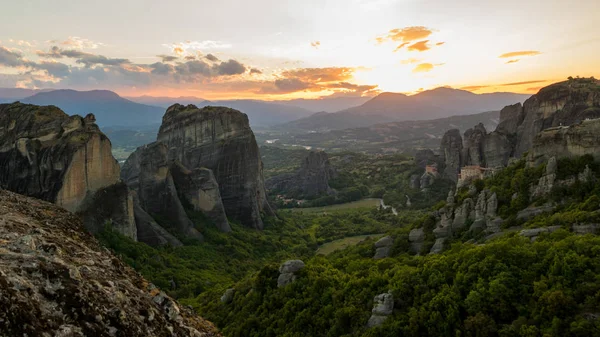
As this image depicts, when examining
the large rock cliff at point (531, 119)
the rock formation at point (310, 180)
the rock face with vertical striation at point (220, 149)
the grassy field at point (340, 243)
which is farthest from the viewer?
the rock formation at point (310, 180)

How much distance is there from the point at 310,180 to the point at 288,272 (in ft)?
242

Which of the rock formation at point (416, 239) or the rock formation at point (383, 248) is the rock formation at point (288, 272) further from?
the rock formation at point (416, 239)

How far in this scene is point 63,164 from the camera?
102 ft

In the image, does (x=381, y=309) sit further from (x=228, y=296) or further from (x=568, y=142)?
(x=568, y=142)

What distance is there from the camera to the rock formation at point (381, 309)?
56.8 feet

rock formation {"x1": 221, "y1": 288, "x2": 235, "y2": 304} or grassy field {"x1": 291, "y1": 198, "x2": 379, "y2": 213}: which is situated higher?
rock formation {"x1": 221, "y1": 288, "x2": 235, "y2": 304}

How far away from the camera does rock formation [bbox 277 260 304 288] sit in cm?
2369

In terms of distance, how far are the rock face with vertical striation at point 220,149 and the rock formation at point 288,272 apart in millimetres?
32467

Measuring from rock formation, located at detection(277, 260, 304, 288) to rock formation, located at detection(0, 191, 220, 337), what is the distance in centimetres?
1299

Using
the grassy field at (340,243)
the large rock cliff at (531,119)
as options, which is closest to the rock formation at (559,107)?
the large rock cliff at (531,119)

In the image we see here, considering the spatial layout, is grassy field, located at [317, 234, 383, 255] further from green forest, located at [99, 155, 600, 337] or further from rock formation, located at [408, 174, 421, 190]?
rock formation, located at [408, 174, 421, 190]

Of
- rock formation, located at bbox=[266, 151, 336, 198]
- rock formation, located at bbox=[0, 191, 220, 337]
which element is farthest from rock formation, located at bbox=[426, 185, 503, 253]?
rock formation, located at bbox=[266, 151, 336, 198]

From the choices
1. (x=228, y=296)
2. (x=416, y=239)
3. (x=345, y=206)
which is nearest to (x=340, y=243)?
(x=416, y=239)

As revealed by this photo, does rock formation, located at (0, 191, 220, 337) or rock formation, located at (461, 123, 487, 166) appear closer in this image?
rock formation, located at (0, 191, 220, 337)
